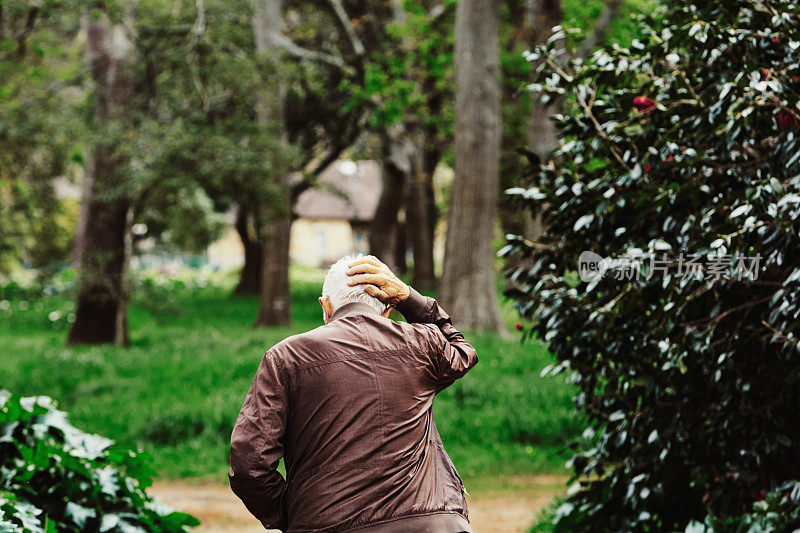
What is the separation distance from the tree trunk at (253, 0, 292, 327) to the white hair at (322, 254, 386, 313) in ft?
43.2

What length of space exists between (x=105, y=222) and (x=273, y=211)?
3092 mm

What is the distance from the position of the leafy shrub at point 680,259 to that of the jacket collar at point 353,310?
184cm

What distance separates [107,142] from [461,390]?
295 inches

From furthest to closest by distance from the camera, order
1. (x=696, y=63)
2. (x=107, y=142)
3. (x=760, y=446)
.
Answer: (x=107, y=142)
(x=696, y=63)
(x=760, y=446)

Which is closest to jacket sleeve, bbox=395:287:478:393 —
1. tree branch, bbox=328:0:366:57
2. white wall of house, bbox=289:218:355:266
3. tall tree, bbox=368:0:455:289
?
tall tree, bbox=368:0:455:289

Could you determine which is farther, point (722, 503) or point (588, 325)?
point (588, 325)

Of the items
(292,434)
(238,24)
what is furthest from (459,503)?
(238,24)

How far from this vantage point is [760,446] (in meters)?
4.42

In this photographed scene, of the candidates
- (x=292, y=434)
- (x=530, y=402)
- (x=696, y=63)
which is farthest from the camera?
(x=530, y=402)

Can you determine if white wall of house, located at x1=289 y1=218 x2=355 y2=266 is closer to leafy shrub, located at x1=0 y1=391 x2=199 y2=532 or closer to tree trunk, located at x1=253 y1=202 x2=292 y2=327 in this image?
tree trunk, located at x1=253 y1=202 x2=292 y2=327

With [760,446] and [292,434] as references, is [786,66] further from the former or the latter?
[292,434]

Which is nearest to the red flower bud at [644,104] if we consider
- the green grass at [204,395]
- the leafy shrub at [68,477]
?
the leafy shrub at [68,477]

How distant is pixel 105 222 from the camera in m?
16.2

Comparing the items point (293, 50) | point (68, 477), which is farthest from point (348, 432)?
point (293, 50)
